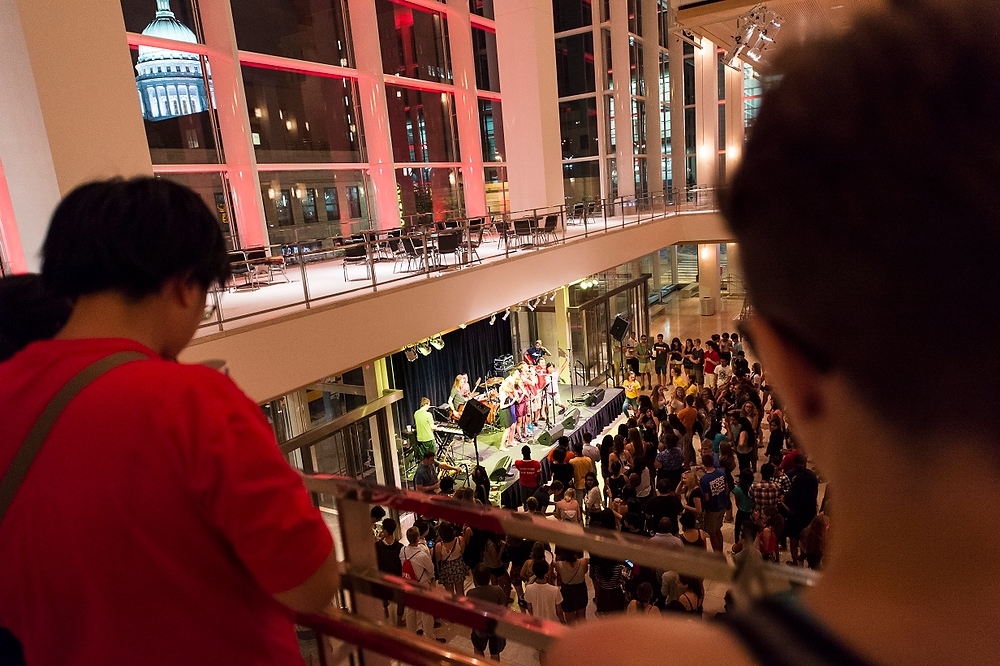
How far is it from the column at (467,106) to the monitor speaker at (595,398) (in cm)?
674

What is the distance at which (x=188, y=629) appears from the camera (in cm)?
103

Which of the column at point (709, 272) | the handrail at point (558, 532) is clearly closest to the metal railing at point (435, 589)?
the handrail at point (558, 532)

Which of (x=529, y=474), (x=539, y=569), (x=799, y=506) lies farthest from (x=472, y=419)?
(x=799, y=506)

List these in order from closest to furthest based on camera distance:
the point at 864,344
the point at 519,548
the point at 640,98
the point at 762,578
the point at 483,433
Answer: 1. the point at 864,344
2. the point at 762,578
3. the point at 519,548
4. the point at 483,433
5. the point at 640,98

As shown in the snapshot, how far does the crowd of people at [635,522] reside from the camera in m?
4.40

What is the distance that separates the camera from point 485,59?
1778cm

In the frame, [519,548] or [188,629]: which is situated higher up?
[188,629]

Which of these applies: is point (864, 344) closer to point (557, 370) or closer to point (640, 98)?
point (557, 370)

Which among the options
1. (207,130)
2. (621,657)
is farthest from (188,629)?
(207,130)

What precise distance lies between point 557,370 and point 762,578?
41.4ft

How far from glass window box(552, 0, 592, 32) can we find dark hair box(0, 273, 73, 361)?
21692mm

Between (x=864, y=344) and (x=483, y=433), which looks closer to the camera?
(x=864, y=344)

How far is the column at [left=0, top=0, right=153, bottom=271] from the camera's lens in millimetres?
5082

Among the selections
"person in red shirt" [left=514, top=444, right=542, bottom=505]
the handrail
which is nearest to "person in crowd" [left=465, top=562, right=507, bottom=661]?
the handrail
